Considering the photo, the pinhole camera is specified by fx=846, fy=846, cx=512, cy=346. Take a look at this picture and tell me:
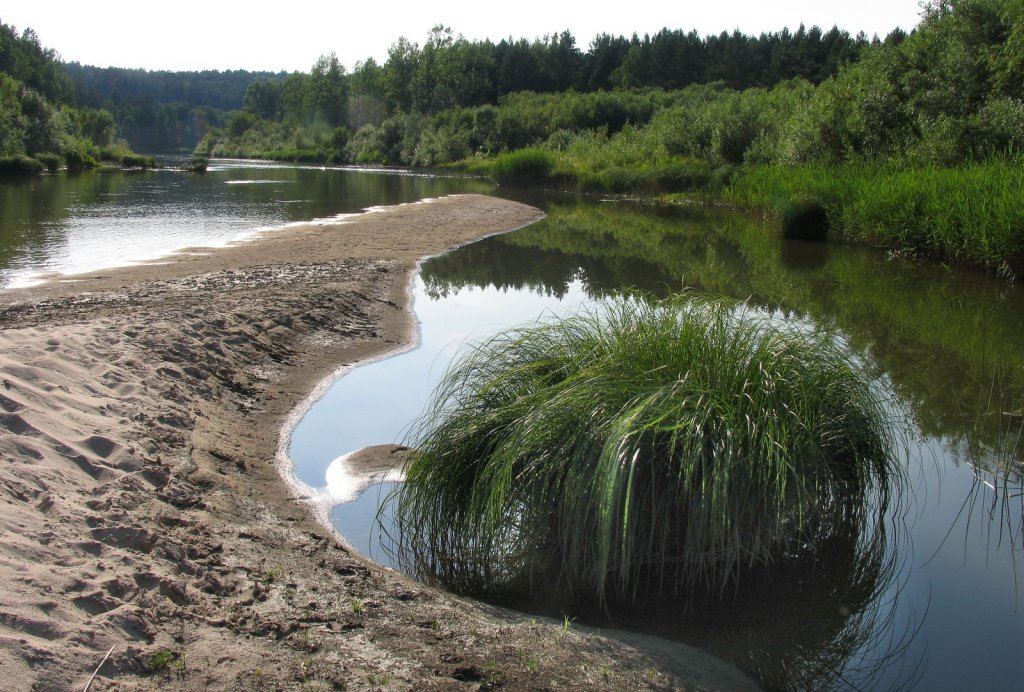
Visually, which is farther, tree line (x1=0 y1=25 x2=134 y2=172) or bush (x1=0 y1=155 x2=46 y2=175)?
tree line (x1=0 y1=25 x2=134 y2=172)

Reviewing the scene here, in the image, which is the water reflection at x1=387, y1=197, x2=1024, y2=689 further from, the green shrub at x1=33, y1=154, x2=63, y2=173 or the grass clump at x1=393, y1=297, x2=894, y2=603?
the green shrub at x1=33, y1=154, x2=63, y2=173

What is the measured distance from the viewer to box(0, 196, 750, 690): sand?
3.38m

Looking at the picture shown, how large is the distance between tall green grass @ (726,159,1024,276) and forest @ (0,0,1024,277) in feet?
0.16

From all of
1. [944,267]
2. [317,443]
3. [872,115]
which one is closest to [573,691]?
[317,443]

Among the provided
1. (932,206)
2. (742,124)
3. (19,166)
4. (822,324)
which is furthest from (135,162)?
(822,324)

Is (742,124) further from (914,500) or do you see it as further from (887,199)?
(914,500)

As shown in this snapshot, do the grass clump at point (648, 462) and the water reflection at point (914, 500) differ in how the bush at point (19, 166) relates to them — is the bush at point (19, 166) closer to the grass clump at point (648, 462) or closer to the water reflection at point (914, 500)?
the water reflection at point (914, 500)

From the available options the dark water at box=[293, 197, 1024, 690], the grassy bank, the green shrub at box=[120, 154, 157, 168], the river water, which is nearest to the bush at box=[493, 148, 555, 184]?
the grassy bank

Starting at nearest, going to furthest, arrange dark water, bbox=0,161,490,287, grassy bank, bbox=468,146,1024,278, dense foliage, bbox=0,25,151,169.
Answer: grassy bank, bbox=468,146,1024,278, dark water, bbox=0,161,490,287, dense foliage, bbox=0,25,151,169

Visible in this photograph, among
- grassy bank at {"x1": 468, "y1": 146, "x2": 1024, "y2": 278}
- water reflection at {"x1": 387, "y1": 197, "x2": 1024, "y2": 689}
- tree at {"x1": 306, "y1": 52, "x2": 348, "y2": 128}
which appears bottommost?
water reflection at {"x1": 387, "y1": 197, "x2": 1024, "y2": 689}

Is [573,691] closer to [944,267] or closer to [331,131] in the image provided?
[944,267]

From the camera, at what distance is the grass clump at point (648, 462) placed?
4297 millimetres

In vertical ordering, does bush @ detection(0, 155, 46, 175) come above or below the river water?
above

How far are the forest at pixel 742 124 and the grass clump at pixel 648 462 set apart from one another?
11266 mm
